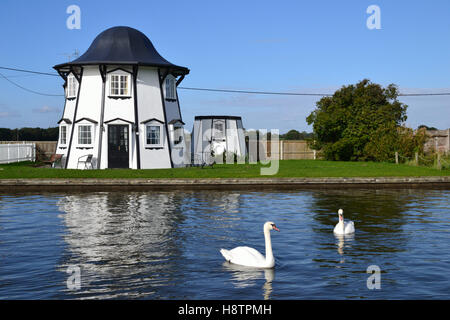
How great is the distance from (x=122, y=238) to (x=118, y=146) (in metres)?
23.5

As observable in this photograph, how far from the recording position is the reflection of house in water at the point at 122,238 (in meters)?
10.6

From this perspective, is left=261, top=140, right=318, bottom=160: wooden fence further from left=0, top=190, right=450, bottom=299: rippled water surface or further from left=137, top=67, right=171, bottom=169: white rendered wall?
left=0, top=190, right=450, bottom=299: rippled water surface

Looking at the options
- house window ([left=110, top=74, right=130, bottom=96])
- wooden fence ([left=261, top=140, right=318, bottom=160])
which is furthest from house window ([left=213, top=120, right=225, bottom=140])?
house window ([left=110, top=74, right=130, bottom=96])

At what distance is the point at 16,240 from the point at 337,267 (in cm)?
817

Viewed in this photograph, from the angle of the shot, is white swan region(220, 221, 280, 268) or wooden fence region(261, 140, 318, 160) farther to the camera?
wooden fence region(261, 140, 318, 160)

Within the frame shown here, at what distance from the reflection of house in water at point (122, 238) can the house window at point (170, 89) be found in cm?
1721

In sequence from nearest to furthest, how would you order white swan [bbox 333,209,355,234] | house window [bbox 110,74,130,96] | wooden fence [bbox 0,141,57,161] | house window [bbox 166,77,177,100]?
white swan [bbox 333,209,355,234] < house window [bbox 110,74,130,96] < house window [bbox 166,77,177,100] < wooden fence [bbox 0,141,57,161]

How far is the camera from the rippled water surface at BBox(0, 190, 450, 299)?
9.61 meters

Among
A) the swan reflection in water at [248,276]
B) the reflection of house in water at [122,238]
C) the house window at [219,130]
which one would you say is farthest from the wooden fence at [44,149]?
the swan reflection in water at [248,276]

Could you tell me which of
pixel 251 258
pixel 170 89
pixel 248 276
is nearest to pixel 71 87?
pixel 170 89

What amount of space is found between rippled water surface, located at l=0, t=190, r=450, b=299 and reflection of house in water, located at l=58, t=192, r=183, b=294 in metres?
0.03
